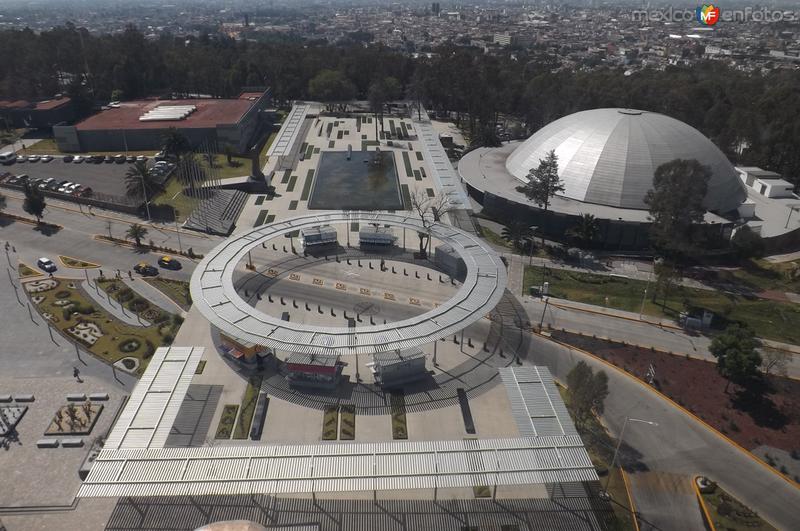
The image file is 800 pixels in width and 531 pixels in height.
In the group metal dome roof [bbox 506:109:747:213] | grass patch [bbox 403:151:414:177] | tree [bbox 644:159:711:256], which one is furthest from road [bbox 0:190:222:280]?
tree [bbox 644:159:711:256]

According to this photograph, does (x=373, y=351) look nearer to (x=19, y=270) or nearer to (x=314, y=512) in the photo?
(x=314, y=512)

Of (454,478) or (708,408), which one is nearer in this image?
(454,478)

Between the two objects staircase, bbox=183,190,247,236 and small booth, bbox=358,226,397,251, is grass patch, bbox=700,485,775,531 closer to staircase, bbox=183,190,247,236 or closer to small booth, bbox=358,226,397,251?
small booth, bbox=358,226,397,251

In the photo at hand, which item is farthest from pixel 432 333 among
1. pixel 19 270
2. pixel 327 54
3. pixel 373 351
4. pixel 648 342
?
pixel 327 54

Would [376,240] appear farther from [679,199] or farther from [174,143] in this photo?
[174,143]

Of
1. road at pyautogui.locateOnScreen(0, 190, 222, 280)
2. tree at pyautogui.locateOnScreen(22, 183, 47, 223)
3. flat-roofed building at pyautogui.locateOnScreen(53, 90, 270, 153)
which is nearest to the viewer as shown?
road at pyautogui.locateOnScreen(0, 190, 222, 280)

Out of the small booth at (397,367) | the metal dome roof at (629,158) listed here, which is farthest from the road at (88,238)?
the metal dome roof at (629,158)

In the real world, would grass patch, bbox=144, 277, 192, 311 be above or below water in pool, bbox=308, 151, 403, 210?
below
